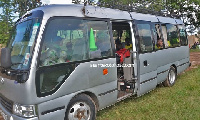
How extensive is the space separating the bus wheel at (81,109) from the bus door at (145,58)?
1.80 m

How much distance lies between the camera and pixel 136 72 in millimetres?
5258

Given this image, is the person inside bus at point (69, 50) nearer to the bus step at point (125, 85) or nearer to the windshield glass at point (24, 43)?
the windshield glass at point (24, 43)

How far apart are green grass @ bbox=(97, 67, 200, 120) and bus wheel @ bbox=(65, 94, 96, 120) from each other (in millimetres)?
670

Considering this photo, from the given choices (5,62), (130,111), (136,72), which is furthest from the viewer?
(136,72)

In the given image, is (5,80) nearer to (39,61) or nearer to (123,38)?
(39,61)

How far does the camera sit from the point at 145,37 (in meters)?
5.79

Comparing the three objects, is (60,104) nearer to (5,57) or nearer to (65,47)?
(65,47)

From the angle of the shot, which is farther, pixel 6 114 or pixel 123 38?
pixel 123 38

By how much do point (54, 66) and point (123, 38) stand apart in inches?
147

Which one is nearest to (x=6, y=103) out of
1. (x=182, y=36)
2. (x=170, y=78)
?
(x=170, y=78)

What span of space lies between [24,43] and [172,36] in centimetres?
581

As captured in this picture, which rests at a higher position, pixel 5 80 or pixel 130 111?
pixel 5 80

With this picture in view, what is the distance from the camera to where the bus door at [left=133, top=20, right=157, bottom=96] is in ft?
17.7

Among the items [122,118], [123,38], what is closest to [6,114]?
[122,118]
